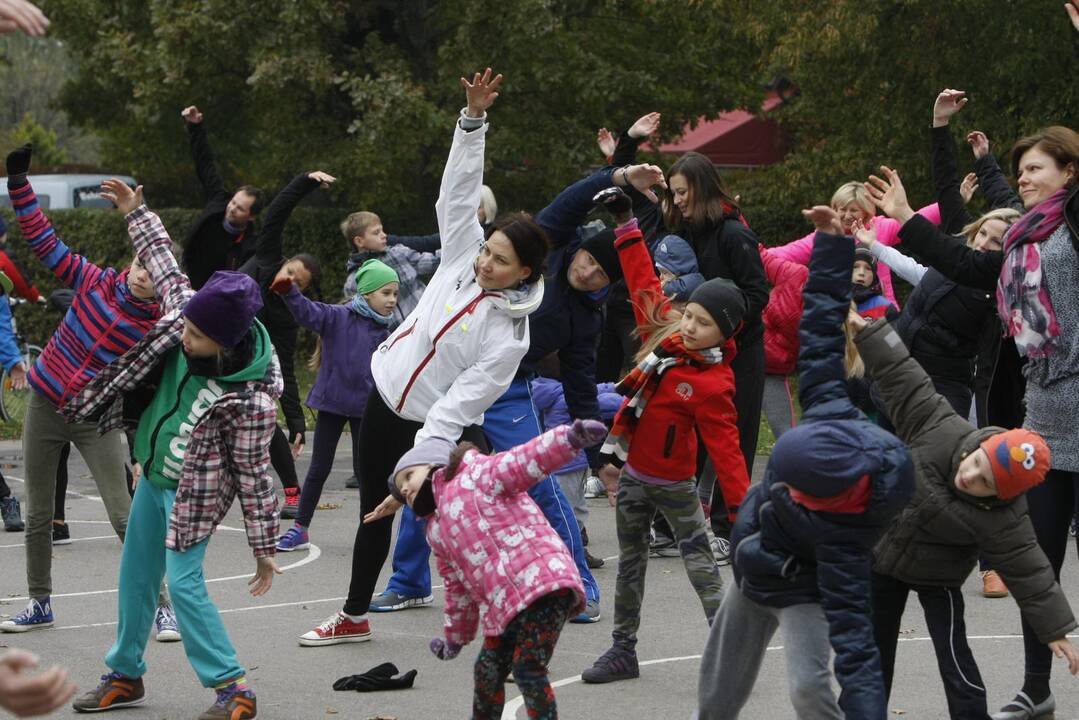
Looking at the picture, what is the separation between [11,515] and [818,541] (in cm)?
754

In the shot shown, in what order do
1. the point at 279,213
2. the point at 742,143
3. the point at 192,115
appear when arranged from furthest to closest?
the point at 742,143, the point at 192,115, the point at 279,213

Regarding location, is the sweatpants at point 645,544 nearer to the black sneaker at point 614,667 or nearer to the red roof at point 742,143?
the black sneaker at point 614,667

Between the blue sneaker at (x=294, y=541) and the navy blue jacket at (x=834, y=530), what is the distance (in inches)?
211

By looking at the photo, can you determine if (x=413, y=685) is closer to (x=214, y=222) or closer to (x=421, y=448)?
(x=421, y=448)

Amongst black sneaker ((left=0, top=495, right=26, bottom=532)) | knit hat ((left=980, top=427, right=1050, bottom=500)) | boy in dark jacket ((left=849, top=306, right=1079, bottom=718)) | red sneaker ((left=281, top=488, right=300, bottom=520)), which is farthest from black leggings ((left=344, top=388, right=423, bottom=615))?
black sneaker ((left=0, top=495, right=26, bottom=532))

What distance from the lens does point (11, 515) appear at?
34.8 ft

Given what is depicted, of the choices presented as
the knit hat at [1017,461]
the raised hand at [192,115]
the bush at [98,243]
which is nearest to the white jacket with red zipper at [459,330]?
the knit hat at [1017,461]

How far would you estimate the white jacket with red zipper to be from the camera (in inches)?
247

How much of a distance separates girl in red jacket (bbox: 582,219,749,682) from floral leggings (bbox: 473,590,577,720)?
1.43 meters

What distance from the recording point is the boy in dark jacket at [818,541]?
175 inches

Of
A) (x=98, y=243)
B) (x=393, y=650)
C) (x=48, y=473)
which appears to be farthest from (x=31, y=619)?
(x=98, y=243)

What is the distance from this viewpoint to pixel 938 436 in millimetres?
5180

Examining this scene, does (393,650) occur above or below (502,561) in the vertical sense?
below

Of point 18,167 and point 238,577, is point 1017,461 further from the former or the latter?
point 238,577
